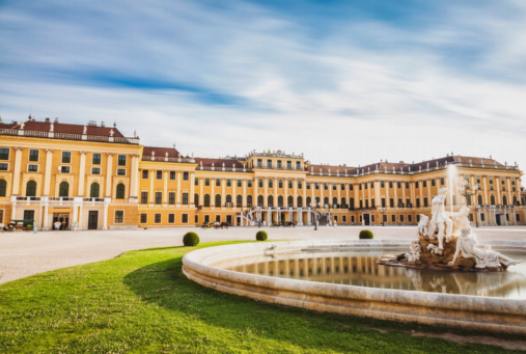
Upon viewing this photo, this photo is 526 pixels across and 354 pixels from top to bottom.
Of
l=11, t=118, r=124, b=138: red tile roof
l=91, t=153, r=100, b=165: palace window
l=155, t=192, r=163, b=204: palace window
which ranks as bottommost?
l=155, t=192, r=163, b=204: palace window

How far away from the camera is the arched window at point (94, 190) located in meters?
43.6

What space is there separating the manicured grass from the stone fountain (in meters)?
6.30

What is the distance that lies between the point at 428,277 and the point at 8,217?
45907 mm

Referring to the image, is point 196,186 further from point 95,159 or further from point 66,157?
point 66,157

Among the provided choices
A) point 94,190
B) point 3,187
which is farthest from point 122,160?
point 3,187

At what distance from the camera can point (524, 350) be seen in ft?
13.1

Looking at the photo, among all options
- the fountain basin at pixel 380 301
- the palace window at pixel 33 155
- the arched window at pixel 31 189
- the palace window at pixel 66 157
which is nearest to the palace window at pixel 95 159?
the palace window at pixel 66 157

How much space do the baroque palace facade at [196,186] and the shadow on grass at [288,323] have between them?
38.8 meters

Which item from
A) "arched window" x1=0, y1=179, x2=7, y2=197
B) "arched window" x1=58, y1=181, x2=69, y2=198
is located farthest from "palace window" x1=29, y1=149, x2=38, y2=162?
"arched window" x1=58, y1=181, x2=69, y2=198

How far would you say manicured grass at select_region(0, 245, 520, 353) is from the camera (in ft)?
13.9

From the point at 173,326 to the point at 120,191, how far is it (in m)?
43.4

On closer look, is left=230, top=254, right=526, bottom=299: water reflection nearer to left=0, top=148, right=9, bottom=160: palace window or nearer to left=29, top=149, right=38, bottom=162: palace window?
left=29, top=149, right=38, bottom=162: palace window

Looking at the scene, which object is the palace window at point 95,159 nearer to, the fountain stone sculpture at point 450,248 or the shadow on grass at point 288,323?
the shadow on grass at point 288,323

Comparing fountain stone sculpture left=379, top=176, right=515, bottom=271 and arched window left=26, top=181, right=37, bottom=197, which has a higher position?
arched window left=26, top=181, right=37, bottom=197
